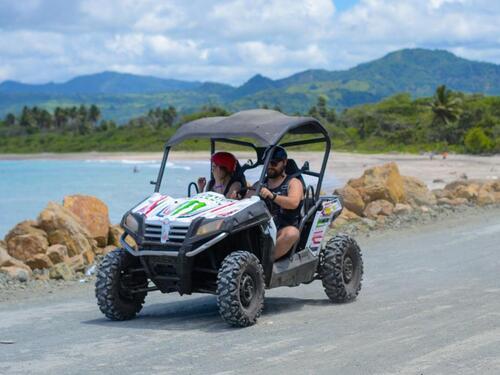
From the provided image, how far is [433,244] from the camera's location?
54.8 feet

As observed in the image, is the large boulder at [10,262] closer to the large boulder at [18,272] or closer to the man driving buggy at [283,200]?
the large boulder at [18,272]

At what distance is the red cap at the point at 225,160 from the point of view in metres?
9.76

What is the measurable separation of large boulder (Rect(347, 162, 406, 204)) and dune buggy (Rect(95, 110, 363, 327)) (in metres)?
13.3

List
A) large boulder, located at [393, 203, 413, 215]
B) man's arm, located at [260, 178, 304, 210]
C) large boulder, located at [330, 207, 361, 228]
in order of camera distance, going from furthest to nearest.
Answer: large boulder, located at [393, 203, 413, 215]
large boulder, located at [330, 207, 361, 228]
man's arm, located at [260, 178, 304, 210]

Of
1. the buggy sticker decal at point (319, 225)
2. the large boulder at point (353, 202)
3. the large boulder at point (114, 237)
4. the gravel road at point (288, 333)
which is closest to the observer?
the gravel road at point (288, 333)

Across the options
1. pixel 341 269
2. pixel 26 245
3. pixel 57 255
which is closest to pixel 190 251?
pixel 341 269

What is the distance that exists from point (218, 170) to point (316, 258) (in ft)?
4.90

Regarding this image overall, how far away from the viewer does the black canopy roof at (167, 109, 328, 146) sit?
368 inches

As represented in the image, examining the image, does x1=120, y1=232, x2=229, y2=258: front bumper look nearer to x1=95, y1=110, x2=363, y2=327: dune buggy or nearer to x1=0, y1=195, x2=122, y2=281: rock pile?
x1=95, y1=110, x2=363, y2=327: dune buggy

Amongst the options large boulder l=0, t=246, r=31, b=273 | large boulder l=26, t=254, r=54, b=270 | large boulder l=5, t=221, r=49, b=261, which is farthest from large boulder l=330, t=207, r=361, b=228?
large boulder l=0, t=246, r=31, b=273

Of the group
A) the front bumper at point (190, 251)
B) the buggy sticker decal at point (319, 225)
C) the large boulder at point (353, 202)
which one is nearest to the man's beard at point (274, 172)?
the buggy sticker decal at point (319, 225)

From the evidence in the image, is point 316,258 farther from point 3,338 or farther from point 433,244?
point 433,244

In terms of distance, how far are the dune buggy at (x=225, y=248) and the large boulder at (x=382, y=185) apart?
1326 centimetres

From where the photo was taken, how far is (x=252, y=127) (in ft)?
31.0
